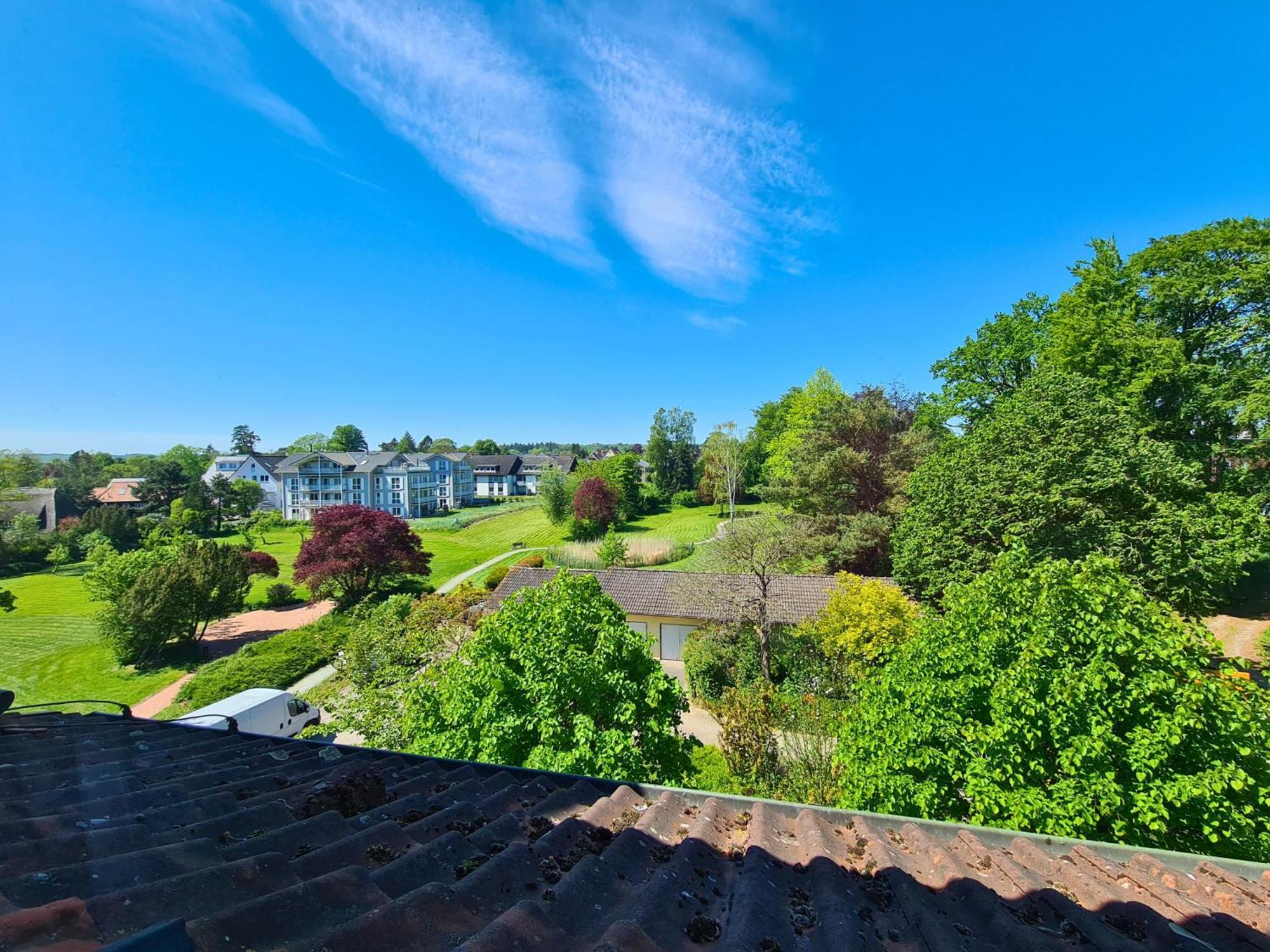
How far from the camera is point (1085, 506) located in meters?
15.6

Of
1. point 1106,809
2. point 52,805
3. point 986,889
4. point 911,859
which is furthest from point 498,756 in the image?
point 1106,809

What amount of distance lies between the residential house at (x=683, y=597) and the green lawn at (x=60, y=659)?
13.9m

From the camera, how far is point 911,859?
9.93 feet

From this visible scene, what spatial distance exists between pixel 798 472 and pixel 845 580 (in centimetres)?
1114

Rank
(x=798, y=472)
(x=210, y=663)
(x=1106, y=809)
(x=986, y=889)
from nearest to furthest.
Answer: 1. (x=986, y=889)
2. (x=1106, y=809)
3. (x=210, y=663)
4. (x=798, y=472)

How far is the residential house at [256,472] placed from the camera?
65875 millimetres

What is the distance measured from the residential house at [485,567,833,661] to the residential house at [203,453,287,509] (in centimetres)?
5842

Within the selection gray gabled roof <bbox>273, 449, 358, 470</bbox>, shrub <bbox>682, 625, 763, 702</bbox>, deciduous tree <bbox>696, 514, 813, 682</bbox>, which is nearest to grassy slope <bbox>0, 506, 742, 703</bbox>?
gray gabled roof <bbox>273, 449, 358, 470</bbox>

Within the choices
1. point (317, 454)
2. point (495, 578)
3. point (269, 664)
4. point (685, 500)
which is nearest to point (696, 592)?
point (495, 578)

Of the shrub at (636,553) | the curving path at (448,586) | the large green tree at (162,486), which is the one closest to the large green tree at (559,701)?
the curving path at (448,586)

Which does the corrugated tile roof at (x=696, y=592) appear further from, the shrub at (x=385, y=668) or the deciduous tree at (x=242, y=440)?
the deciduous tree at (x=242, y=440)

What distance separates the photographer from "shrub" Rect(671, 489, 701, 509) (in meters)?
62.9

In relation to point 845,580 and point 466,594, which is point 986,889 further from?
point 466,594

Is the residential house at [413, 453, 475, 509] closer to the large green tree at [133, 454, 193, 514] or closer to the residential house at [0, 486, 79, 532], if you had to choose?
the large green tree at [133, 454, 193, 514]
